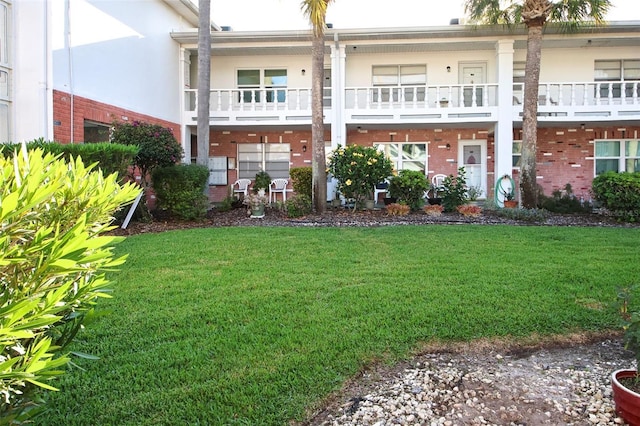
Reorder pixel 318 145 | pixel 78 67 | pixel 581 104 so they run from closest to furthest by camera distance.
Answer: pixel 78 67 < pixel 318 145 < pixel 581 104

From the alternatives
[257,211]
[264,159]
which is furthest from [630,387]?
[264,159]

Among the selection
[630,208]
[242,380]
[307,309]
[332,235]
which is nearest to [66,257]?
[242,380]

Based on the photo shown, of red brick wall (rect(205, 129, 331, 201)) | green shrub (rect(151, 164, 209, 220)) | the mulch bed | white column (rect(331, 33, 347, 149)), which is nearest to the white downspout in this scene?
green shrub (rect(151, 164, 209, 220))

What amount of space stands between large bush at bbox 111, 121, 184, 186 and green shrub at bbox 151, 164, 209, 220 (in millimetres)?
295

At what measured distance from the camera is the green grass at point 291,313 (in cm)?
302

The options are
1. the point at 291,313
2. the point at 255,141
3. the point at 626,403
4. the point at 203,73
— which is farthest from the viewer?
the point at 255,141

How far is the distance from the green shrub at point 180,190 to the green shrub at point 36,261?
957 centimetres

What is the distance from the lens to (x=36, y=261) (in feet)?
4.82

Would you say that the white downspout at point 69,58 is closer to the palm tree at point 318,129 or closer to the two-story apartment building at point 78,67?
the two-story apartment building at point 78,67

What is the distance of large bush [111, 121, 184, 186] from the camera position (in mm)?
11125

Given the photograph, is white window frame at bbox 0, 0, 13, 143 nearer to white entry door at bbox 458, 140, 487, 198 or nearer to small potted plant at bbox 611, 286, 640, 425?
small potted plant at bbox 611, 286, 640, 425

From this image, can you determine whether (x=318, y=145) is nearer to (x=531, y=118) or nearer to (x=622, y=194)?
(x=531, y=118)

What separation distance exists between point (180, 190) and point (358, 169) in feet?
15.0

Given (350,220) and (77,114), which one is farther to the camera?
(350,220)
